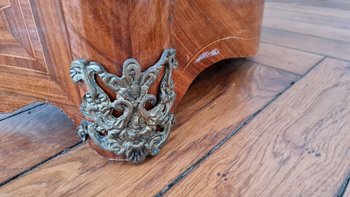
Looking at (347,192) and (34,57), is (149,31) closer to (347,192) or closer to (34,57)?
(34,57)

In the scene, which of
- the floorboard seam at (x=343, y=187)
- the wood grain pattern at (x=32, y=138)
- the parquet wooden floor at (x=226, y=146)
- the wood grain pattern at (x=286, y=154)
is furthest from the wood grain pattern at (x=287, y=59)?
the wood grain pattern at (x=32, y=138)

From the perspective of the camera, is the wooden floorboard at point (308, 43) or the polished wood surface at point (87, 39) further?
the wooden floorboard at point (308, 43)

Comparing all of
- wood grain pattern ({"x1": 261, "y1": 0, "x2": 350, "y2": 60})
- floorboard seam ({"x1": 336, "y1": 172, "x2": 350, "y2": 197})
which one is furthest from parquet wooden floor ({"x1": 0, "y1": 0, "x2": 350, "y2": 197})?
wood grain pattern ({"x1": 261, "y1": 0, "x2": 350, "y2": 60})

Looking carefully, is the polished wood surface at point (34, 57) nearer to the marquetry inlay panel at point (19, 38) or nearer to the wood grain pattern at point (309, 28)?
the marquetry inlay panel at point (19, 38)

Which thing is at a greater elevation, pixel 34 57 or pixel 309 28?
pixel 34 57

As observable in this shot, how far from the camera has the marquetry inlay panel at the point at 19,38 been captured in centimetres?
35

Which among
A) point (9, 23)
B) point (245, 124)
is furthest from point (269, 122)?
point (9, 23)

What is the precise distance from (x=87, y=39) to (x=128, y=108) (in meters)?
0.08

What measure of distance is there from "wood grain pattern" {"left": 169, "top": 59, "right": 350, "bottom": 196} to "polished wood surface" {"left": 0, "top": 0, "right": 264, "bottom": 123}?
0.11 metres

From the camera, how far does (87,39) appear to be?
12.5 inches

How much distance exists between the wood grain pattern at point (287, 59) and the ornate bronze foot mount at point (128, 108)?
311 millimetres

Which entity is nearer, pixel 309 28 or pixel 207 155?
pixel 207 155

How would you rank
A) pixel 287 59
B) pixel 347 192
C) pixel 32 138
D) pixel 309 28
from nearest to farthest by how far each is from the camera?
pixel 347 192, pixel 32 138, pixel 287 59, pixel 309 28

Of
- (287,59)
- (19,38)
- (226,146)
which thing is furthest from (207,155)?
(287,59)
